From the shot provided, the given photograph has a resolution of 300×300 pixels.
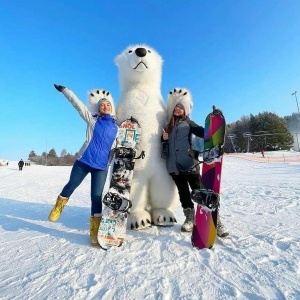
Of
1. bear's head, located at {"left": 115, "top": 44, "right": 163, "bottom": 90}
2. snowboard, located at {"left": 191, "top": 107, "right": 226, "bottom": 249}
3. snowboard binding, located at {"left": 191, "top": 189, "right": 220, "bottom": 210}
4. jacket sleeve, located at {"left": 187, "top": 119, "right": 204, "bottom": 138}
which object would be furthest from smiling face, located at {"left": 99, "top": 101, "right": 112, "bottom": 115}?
snowboard binding, located at {"left": 191, "top": 189, "right": 220, "bottom": 210}

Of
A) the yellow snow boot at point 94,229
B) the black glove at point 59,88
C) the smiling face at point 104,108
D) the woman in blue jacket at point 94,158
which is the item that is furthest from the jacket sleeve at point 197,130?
the black glove at point 59,88

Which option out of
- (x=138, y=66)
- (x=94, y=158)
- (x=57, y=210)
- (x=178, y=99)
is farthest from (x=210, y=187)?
(x=138, y=66)

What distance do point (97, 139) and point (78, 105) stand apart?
51cm

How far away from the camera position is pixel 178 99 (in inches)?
147

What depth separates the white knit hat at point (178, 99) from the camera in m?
3.71

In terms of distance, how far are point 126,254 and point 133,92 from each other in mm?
2188

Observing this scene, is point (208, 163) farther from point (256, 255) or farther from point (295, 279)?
point (295, 279)

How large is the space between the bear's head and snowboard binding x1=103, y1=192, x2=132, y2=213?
5.67 feet

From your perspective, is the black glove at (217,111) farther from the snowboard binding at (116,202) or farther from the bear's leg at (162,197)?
the snowboard binding at (116,202)

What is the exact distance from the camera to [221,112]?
313 centimetres

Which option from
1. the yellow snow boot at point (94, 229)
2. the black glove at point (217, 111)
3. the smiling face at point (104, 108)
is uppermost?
the smiling face at point (104, 108)

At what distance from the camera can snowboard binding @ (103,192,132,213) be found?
290 centimetres

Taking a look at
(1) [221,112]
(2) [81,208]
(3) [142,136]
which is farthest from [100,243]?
(2) [81,208]

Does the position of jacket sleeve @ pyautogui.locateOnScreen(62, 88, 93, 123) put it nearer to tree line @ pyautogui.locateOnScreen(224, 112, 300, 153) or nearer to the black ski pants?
the black ski pants
